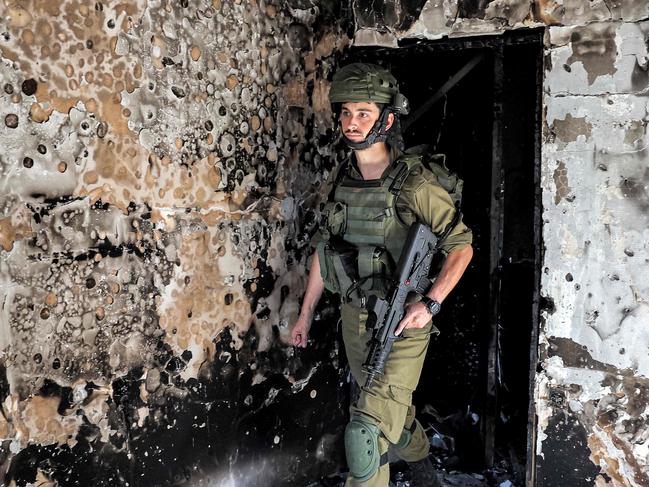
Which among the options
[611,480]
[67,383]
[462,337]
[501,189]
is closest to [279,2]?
[501,189]

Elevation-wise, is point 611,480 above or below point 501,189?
below

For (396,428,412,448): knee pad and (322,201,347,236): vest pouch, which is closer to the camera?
(322,201,347,236): vest pouch

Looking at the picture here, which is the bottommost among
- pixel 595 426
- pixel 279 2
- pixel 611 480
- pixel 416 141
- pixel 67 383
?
pixel 611 480

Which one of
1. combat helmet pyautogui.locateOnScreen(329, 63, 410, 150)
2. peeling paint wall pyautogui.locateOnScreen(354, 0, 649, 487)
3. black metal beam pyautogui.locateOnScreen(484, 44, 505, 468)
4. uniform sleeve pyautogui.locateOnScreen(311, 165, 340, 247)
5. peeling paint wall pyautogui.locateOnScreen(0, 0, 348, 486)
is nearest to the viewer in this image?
peeling paint wall pyautogui.locateOnScreen(0, 0, 348, 486)

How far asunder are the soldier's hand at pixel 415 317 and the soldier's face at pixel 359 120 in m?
0.58

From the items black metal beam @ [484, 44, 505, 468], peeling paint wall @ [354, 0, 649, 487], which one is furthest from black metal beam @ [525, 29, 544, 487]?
black metal beam @ [484, 44, 505, 468]

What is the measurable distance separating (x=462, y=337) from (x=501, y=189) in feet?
2.32

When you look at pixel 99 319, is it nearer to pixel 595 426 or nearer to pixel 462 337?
pixel 595 426

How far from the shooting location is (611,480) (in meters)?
1.99

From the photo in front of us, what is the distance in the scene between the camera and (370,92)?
6.57 feet

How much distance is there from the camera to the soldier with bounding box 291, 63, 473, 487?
197 cm

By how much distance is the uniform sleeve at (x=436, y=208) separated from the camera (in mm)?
1969

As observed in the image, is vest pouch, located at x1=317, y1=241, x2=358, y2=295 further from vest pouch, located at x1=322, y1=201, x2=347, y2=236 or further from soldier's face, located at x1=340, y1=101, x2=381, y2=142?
soldier's face, located at x1=340, y1=101, x2=381, y2=142

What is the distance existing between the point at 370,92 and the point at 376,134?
0.14 metres
